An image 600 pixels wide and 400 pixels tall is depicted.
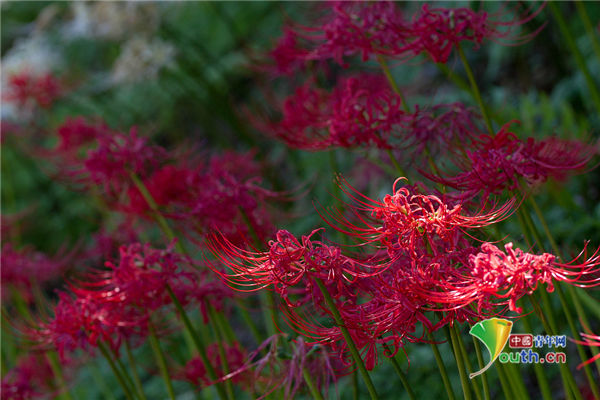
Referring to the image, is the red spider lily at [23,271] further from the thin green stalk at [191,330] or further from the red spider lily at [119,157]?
the thin green stalk at [191,330]

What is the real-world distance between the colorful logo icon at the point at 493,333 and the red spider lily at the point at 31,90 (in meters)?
1.95

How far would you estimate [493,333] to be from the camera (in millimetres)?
635

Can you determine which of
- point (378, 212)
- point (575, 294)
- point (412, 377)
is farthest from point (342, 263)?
point (412, 377)

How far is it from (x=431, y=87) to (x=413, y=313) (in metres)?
2.06

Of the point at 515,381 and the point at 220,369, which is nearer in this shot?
the point at 515,381

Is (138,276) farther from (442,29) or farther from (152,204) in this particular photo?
(442,29)

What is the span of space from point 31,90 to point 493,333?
6.49 feet

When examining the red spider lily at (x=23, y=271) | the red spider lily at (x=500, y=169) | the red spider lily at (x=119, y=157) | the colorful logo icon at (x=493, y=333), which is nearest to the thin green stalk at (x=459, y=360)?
the colorful logo icon at (x=493, y=333)

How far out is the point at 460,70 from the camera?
2426 millimetres

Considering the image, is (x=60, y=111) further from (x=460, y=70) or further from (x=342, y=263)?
(x=342, y=263)

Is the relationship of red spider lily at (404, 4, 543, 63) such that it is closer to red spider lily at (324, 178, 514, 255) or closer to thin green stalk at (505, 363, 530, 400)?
red spider lily at (324, 178, 514, 255)

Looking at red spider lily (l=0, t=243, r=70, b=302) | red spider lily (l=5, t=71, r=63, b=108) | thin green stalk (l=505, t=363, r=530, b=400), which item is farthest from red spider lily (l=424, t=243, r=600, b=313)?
red spider lily (l=5, t=71, r=63, b=108)

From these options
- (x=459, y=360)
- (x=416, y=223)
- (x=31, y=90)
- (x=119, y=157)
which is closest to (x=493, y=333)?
(x=459, y=360)

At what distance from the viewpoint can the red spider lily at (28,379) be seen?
3.71 feet
